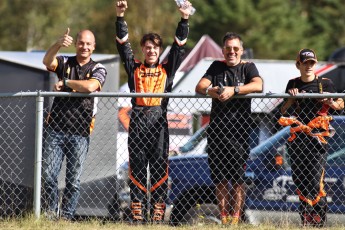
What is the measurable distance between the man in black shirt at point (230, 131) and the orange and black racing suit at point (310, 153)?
0.47 metres

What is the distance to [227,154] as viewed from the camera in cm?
1020

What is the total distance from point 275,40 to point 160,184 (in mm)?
46125

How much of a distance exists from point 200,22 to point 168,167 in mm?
46127

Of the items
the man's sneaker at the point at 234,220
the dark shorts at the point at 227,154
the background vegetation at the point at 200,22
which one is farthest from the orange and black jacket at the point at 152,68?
the background vegetation at the point at 200,22

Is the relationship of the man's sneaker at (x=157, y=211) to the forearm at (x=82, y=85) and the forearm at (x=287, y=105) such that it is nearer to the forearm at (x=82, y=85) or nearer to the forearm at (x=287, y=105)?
the forearm at (x=82, y=85)

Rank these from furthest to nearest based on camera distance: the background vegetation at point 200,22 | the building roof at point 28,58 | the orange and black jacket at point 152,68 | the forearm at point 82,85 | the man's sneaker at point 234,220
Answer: the background vegetation at point 200,22
the building roof at point 28,58
the orange and black jacket at point 152,68
the man's sneaker at point 234,220
the forearm at point 82,85

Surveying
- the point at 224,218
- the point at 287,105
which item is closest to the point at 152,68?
the point at 287,105

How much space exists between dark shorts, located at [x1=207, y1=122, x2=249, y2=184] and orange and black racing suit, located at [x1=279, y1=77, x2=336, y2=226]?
52 centimetres

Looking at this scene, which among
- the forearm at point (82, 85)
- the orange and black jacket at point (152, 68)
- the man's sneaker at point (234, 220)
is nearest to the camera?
the forearm at point (82, 85)

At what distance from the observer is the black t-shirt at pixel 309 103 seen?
10.2 meters

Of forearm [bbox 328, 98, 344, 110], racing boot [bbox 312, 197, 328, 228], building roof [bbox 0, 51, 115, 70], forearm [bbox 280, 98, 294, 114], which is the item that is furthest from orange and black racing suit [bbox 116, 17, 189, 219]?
building roof [bbox 0, 51, 115, 70]

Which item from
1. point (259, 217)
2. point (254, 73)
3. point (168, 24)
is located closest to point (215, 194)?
point (259, 217)

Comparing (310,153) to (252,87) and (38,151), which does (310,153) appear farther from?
(38,151)

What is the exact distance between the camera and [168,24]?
156ft
